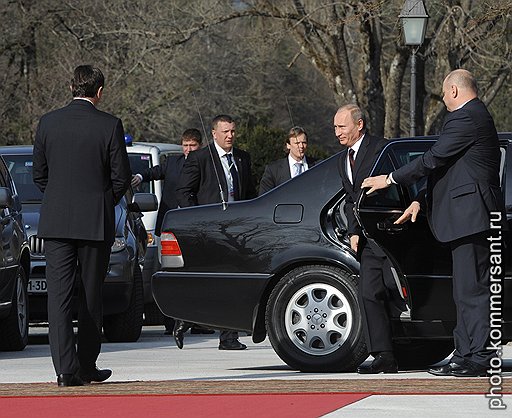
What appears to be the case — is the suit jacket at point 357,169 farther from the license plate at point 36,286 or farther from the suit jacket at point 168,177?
the license plate at point 36,286

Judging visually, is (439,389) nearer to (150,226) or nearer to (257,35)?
(150,226)

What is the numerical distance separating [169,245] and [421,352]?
75.3 inches

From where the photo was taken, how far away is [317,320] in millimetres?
10695

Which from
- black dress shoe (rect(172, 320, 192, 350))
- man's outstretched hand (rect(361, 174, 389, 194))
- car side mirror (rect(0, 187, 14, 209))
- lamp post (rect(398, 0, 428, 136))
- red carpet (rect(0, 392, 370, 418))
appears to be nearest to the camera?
red carpet (rect(0, 392, 370, 418))

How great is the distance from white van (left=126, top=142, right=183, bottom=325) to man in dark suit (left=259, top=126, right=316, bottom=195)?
2.94 metres

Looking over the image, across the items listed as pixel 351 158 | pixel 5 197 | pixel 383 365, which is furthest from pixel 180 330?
pixel 383 365

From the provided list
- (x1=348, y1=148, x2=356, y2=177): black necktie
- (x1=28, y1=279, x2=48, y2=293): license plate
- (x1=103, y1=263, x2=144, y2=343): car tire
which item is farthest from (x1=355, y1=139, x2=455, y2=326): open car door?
(x1=28, y1=279, x2=48, y2=293): license plate

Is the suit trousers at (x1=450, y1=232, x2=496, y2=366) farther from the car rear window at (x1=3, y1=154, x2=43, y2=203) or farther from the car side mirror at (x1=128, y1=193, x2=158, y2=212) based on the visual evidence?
the car rear window at (x1=3, y1=154, x2=43, y2=203)

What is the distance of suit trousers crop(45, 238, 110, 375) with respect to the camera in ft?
30.3

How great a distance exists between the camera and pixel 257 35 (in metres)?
31.2

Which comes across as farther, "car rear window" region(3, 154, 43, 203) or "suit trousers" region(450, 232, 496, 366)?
"car rear window" region(3, 154, 43, 203)

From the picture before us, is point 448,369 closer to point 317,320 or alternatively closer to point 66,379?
point 317,320

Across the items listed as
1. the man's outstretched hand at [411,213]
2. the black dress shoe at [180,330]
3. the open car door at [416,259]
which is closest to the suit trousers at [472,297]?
the man's outstretched hand at [411,213]

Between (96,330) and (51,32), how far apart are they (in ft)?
104
